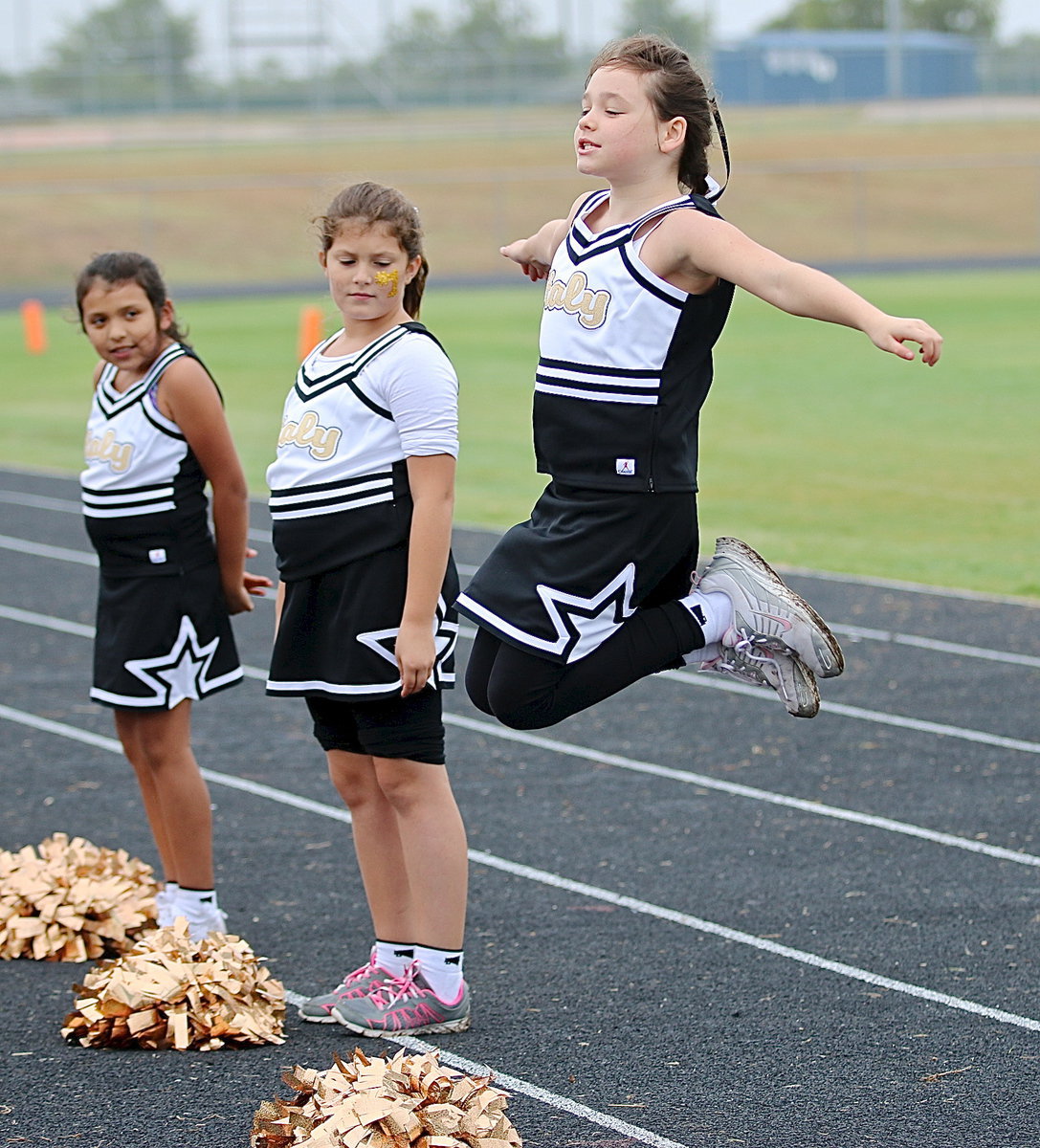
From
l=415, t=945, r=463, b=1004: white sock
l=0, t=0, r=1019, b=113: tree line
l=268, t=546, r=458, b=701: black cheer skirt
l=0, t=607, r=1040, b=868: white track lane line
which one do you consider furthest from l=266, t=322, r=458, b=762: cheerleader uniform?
l=0, t=0, r=1019, b=113: tree line

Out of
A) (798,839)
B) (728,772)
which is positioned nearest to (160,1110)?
(798,839)

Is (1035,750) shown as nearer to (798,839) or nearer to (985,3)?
(798,839)

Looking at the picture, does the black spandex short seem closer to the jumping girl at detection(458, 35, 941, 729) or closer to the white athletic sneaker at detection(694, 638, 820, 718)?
the jumping girl at detection(458, 35, 941, 729)

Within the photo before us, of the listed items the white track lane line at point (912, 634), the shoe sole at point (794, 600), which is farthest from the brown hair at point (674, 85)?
the white track lane line at point (912, 634)

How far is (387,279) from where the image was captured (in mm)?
3805

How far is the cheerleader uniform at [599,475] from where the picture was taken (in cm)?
336

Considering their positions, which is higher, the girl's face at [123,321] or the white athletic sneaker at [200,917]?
the girl's face at [123,321]

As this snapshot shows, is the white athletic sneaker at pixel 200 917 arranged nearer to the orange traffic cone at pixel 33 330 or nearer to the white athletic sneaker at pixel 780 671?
the white athletic sneaker at pixel 780 671

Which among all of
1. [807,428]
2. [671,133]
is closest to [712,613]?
[671,133]

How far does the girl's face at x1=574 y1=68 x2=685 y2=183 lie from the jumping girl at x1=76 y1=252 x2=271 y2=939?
4.68 ft

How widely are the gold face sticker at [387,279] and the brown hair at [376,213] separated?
74mm

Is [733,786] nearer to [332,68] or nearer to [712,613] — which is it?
[712,613]

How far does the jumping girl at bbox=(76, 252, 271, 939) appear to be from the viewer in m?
4.41

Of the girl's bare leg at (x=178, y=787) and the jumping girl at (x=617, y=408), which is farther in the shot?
the girl's bare leg at (x=178, y=787)
